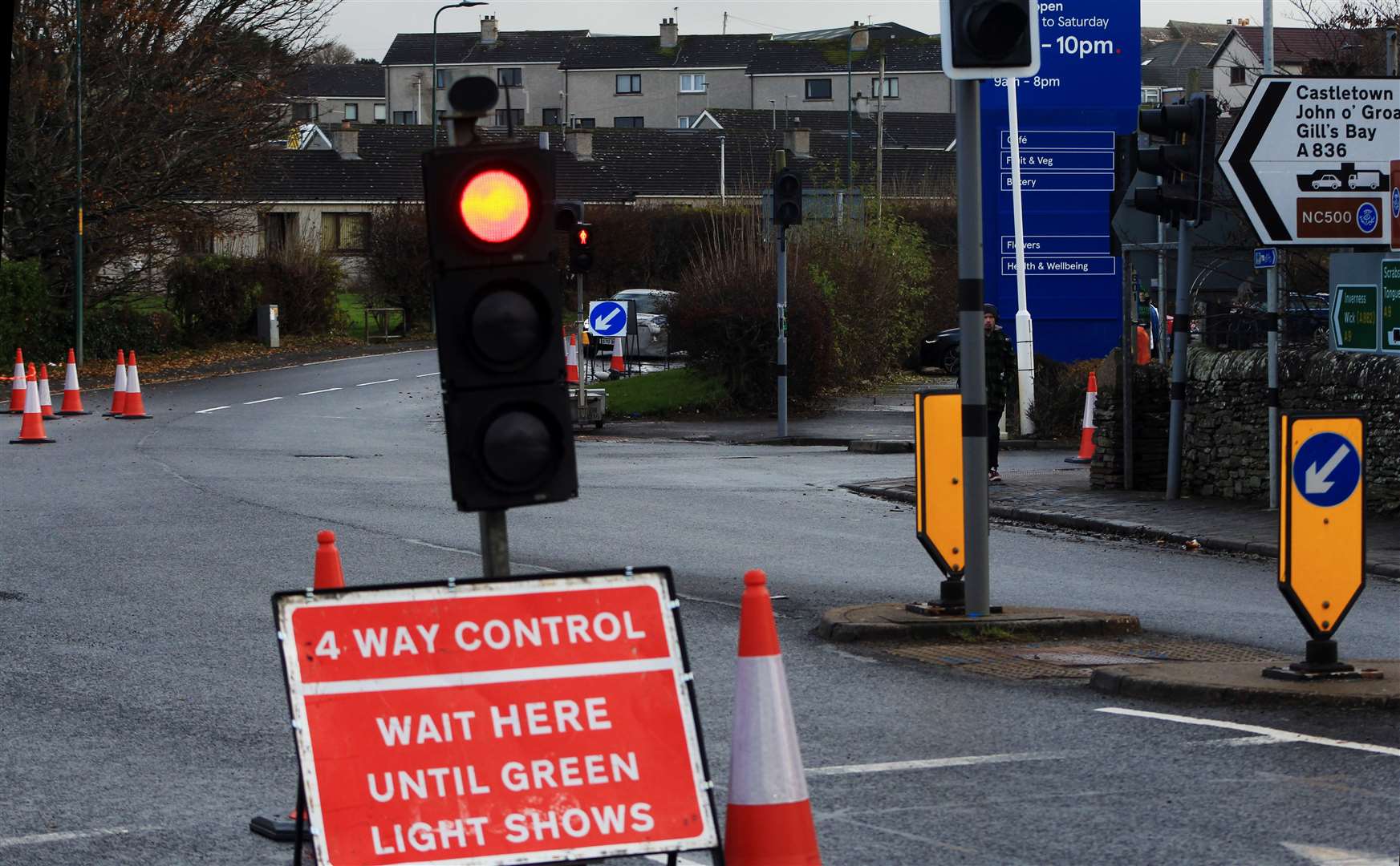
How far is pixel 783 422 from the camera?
2561 centimetres

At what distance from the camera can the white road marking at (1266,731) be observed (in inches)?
281

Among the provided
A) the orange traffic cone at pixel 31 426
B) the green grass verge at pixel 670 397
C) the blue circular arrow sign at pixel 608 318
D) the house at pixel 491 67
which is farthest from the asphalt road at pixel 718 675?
the house at pixel 491 67

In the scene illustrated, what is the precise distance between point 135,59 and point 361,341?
38.5ft

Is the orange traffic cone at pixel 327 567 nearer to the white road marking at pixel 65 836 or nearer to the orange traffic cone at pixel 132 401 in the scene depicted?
the white road marking at pixel 65 836

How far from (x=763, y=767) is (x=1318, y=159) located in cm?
1115

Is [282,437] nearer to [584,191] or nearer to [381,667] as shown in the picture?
[381,667]

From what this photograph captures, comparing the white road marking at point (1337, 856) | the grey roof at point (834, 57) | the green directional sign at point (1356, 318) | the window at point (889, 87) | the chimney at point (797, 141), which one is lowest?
the white road marking at point (1337, 856)

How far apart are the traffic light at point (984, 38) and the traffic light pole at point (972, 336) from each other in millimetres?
228

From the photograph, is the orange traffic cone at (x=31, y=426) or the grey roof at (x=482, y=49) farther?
the grey roof at (x=482, y=49)

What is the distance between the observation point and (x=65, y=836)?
6.02 metres

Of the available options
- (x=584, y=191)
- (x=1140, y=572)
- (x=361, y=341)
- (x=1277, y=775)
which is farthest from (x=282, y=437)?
(x=584, y=191)

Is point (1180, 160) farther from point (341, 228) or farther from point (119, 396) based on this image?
point (341, 228)

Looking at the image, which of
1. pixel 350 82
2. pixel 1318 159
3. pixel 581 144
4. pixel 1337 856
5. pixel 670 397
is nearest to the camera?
pixel 1337 856

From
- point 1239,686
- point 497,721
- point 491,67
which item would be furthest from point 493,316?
point 491,67
